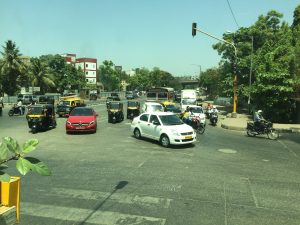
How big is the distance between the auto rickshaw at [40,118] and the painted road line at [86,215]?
14.6 metres

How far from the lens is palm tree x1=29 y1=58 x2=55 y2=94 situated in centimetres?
6562

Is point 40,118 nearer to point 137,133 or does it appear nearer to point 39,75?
point 137,133

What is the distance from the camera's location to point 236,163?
12914 millimetres

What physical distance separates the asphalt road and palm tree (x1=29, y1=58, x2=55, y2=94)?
174 feet

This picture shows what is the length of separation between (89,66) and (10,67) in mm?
71845

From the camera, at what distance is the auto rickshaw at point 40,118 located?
2162 cm

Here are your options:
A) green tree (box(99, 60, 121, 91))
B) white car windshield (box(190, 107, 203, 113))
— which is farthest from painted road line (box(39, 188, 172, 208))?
green tree (box(99, 60, 121, 91))

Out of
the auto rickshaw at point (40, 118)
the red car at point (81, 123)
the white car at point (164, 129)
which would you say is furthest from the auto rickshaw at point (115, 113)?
the white car at point (164, 129)

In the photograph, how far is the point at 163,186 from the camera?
962 centimetres

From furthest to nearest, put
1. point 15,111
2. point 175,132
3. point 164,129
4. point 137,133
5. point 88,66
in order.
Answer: point 88,66 < point 15,111 < point 137,133 < point 164,129 < point 175,132

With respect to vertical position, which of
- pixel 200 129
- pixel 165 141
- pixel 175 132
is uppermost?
pixel 175 132

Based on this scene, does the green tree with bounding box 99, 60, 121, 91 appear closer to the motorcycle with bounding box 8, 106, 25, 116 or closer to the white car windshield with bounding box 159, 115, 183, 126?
the motorcycle with bounding box 8, 106, 25, 116

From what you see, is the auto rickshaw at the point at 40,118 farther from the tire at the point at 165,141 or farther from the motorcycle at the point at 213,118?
the motorcycle at the point at 213,118

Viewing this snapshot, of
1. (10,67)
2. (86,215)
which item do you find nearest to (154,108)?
(86,215)
